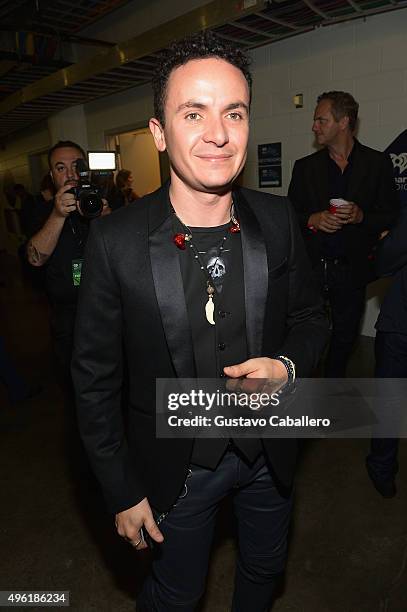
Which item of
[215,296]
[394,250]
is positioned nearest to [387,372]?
[394,250]

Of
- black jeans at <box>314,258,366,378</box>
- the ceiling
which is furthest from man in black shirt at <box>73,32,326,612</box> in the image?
the ceiling

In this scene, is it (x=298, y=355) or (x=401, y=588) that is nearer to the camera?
(x=298, y=355)

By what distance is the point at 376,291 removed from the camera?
14.6 feet

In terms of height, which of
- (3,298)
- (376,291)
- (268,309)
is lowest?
(3,298)

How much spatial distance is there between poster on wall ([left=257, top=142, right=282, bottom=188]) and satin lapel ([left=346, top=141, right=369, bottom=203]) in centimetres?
198

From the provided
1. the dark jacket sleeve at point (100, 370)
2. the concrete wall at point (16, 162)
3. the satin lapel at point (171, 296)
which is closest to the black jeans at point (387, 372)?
the satin lapel at point (171, 296)

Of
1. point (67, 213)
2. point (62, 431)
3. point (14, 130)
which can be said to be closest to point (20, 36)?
point (67, 213)

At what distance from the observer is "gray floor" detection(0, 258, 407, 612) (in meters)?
1.85

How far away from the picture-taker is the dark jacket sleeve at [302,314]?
1.23m

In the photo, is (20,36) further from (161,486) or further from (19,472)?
(161,486)

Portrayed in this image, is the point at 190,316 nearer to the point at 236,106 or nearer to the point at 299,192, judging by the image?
the point at 236,106

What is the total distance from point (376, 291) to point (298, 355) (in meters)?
3.60

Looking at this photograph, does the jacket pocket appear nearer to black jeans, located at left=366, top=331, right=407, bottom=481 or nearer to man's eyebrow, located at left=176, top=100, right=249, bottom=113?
man's eyebrow, located at left=176, top=100, right=249, bottom=113

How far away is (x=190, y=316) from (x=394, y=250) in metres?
1.28
